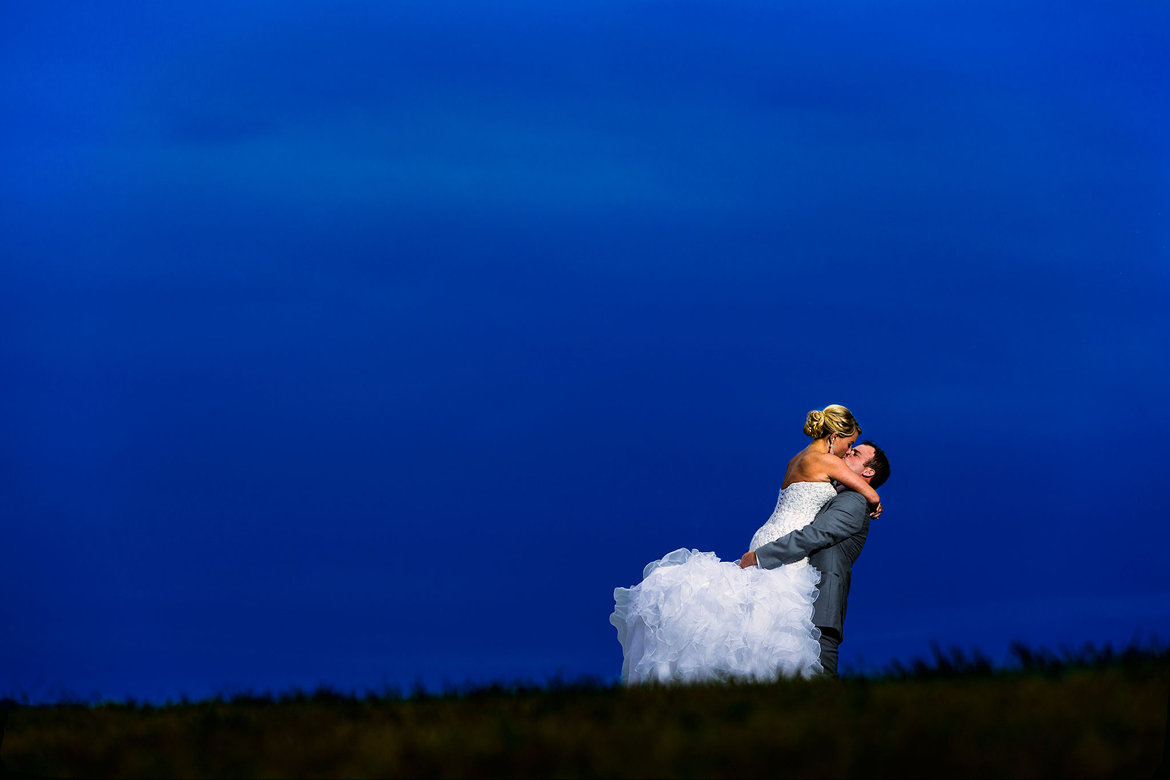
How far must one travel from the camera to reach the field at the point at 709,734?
495cm

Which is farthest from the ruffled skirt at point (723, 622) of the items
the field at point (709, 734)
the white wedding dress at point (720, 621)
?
the field at point (709, 734)

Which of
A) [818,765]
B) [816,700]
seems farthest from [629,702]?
[818,765]

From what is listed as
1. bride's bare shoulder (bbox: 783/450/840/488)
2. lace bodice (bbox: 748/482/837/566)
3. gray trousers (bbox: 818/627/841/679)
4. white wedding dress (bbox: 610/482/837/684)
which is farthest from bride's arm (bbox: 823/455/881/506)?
gray trousers (bbox: 818/627/841/679)

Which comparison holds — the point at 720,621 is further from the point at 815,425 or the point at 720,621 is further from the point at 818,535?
the point at 815,425

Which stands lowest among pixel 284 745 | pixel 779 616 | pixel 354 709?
pixel 284 745

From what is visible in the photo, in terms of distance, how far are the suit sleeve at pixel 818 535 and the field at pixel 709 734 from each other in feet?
6.26

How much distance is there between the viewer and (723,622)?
9086 mm

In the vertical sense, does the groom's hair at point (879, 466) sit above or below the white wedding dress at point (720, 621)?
above

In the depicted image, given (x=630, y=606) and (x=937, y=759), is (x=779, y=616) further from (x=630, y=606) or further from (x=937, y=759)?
(x=937, y=759)

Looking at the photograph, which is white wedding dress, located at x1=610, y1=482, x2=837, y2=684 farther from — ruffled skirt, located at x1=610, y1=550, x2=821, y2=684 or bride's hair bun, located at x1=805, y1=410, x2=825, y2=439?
bride's hair bun, located at x1=805, y1=410, x2=825, y2=439

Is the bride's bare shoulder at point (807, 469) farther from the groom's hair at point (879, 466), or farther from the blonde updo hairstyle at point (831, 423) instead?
the groom's hair at point (879, 466)

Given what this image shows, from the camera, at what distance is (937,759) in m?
4.90

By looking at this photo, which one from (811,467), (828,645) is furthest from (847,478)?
(828,645)

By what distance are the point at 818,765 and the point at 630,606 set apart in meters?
4.75
